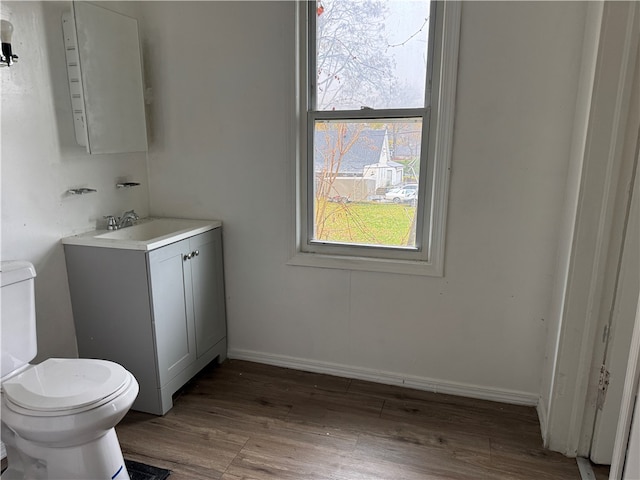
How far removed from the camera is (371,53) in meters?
2.07

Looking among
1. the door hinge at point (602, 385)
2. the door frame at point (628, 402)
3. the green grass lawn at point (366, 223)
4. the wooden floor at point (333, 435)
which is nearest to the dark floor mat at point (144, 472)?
the wooden floor at point (333, 435)

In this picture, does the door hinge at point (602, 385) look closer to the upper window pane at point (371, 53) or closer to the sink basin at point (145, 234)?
the upper window pane at point (371, 53)

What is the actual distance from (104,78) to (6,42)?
468 millimetres

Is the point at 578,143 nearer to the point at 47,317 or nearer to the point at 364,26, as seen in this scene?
the point at 364,26

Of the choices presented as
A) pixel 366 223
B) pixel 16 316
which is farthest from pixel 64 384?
pixel 366 223

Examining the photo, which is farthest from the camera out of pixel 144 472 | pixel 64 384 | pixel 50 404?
pixel 144 472

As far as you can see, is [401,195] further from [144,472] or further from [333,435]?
[144,472]

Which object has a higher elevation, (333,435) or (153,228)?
(153,228)

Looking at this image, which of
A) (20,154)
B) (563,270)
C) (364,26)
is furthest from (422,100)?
Result: (20,154)

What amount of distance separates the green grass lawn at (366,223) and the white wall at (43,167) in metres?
1.15

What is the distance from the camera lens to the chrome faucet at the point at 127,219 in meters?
2.24

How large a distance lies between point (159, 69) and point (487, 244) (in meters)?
1.99

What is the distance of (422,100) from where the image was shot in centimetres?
205

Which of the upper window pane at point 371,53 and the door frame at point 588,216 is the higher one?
the upper window pane at point 371,53
